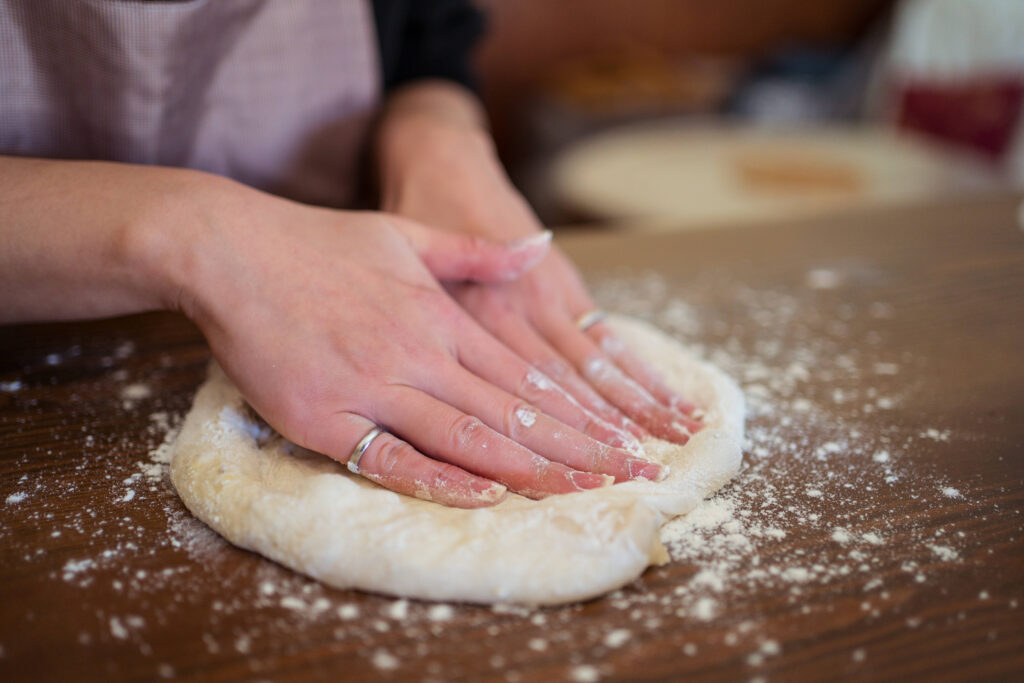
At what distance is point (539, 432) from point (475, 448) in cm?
6

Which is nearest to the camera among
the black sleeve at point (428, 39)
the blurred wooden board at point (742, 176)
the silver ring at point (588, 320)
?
the silver ring at point (588, 320)

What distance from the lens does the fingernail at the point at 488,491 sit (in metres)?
0.65

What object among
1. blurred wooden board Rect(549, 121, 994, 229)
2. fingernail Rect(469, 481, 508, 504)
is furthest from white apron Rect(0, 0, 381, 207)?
blurred wooden board Rect(549, 121, 994, 229)

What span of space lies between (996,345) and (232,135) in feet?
3.38

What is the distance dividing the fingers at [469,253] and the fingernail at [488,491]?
261mm

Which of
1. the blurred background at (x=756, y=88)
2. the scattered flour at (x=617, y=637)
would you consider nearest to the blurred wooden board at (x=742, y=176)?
the blurred background at (x=756, y=88)

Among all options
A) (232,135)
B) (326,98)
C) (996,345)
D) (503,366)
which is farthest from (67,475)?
(996,345)

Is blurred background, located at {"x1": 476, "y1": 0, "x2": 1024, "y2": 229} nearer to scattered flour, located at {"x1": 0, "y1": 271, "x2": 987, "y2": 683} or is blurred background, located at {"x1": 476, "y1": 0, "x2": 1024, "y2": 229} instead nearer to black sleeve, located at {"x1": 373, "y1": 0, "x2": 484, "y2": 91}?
black sleeve, located at {"x1": 373, "y1": 0, "x2": 484, "y2": 91}

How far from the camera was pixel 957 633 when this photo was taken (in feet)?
1.77

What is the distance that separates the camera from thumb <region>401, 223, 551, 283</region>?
81cm

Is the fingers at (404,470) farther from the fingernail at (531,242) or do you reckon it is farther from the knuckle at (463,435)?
the fingernail at (531,242)

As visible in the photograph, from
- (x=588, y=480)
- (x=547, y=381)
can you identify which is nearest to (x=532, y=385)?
(x=547, y=381)

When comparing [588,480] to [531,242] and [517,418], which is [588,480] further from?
[531,242]

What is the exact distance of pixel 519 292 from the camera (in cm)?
90
